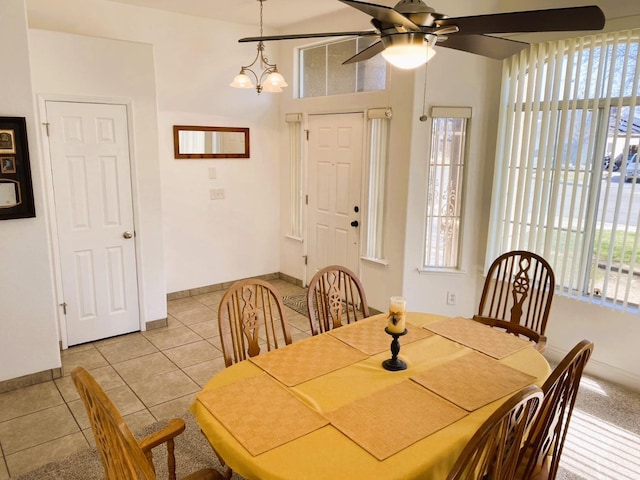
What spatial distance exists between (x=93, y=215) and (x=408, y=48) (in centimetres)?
310

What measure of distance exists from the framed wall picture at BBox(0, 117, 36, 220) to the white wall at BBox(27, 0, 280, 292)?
3.61 feet

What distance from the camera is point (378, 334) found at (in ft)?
7.73

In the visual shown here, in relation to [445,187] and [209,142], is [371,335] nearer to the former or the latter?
[445,187]

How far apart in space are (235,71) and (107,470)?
4.43 metres

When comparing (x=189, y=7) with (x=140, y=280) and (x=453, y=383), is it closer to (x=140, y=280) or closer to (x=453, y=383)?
(x=140, y=280)

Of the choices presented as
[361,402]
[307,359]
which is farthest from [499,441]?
[307,359]

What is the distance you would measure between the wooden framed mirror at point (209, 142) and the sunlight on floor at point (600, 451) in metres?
4.05

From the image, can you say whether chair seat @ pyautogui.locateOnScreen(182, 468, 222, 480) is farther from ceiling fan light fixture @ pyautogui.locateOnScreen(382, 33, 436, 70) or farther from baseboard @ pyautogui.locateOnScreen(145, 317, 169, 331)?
baseboard @ pyautogui.locateOnScreen(145, 317, 169, 331)

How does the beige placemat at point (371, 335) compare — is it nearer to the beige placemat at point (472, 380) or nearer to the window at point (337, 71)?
the beige placemat at point (472, 380)

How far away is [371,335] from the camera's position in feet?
7.68

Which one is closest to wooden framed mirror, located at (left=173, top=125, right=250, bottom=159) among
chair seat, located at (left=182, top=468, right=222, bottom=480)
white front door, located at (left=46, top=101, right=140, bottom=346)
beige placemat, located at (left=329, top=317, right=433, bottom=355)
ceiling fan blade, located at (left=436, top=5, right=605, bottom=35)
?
white front door, located at (left=46, top=101, right=140, bottom=346)

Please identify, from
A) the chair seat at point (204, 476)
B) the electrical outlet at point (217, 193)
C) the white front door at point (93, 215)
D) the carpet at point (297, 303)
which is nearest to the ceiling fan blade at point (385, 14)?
the chair seat at point (204, 476)

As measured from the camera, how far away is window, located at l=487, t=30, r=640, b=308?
3.07m

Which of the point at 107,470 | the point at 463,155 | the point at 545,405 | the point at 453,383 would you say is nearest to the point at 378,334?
the point at 453,383
